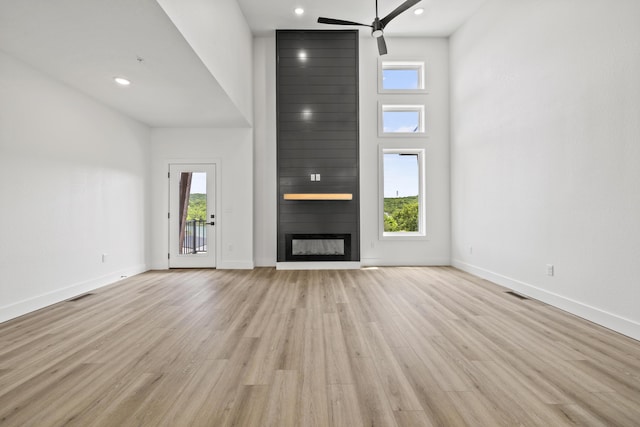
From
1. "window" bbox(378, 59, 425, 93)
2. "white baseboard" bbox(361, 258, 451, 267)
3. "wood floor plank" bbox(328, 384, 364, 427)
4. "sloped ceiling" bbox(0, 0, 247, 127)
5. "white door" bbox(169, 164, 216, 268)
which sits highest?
"window" bbox(378, 59, 425, 93)

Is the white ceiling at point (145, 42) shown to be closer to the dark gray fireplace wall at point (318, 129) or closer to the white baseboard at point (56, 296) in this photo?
the dark gray fireplace wall at point (318, 129)

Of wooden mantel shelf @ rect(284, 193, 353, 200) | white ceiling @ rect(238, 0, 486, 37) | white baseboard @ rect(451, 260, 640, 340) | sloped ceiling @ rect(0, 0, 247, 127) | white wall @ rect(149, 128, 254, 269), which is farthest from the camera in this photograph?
white wall @ rect(149, 128, 254, 269)

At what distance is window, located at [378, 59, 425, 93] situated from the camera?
19.0ft

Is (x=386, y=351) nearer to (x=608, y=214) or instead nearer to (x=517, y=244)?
(x=608, y=214)

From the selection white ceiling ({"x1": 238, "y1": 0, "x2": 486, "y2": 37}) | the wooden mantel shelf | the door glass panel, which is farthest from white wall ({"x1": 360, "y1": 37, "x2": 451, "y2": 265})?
the door glass panel

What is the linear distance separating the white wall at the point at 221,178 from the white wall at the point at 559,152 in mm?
4001

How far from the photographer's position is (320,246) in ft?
18.2

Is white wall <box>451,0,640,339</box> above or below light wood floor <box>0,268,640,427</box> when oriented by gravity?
above

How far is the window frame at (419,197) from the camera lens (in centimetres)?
572

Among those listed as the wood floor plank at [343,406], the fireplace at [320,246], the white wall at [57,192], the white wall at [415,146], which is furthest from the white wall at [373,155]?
the wood floor plank at [343,406]

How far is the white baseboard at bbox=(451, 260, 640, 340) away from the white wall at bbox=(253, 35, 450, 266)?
143cm

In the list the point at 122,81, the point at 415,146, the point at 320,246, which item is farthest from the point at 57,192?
the point at 415,146

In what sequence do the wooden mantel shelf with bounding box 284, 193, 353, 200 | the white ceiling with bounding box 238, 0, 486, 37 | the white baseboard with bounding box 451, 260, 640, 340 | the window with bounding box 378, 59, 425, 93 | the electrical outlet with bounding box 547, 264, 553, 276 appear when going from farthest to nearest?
the window with bounding box 378, 59, 425, 93
the wooden mantel shelf with bounding box 284, 193, 353, 200
the white ceiling with bounding box 238, 0, 486, 37
the electrical outlet with bounding box 547, 264, 553, 276
the white baseboard with bounding box 451, 260, 640, 340

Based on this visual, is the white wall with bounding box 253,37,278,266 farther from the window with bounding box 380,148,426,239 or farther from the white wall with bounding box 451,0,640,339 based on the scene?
the white wall with bounding box 451,0,640,339
